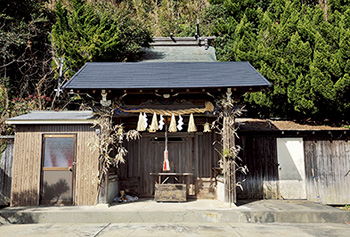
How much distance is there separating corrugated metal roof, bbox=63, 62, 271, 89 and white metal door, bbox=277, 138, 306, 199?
2970 millimetres

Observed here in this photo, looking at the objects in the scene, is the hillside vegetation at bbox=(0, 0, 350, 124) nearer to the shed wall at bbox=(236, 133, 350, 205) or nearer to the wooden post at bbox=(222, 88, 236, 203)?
the shed wall at bbox=(236, 133, 350, 205)

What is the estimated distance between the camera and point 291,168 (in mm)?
8516

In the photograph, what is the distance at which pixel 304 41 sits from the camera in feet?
34.2

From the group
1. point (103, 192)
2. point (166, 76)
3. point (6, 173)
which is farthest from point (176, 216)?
point (6, 173)

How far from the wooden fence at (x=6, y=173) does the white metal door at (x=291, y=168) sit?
28.9 ft

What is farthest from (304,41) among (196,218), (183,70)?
(196,218)

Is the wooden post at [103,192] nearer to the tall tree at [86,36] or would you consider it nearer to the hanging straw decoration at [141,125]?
the hanging straw decoration at [141,125]

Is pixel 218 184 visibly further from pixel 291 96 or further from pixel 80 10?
pixel 80 10

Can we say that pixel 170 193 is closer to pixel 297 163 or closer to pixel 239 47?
pixel 297 163

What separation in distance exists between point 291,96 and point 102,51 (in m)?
8.38

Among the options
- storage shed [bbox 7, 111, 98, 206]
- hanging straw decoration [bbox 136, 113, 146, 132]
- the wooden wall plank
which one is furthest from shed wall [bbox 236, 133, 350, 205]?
storage shed [bbox 7, 111, 98, 206]

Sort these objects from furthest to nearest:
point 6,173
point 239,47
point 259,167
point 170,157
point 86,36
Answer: point 239,47
point 86,36
point 170,157
point 259,167
point 6,173

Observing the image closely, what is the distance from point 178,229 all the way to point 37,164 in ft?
15.3

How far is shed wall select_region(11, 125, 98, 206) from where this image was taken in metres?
7.23
